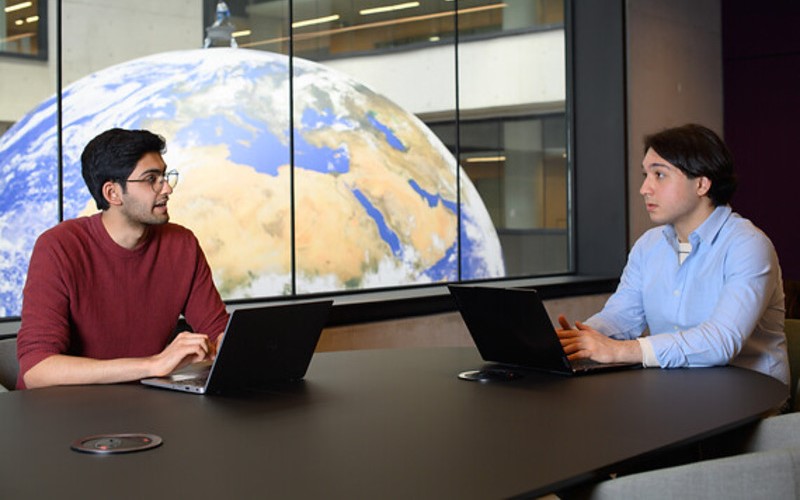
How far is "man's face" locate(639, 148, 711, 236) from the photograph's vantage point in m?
3.09

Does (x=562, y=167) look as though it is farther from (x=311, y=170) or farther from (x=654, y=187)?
(x=654, y=187)

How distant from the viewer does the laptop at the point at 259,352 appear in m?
2.40

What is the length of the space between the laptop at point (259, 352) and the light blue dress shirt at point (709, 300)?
95 cm

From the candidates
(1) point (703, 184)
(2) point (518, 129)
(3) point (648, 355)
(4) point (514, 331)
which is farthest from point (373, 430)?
(2) point (518, 129)

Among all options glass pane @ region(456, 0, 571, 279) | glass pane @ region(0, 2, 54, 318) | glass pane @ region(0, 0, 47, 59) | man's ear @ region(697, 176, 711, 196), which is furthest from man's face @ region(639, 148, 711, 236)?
glass pane @ region(456, 0, 571, 279)

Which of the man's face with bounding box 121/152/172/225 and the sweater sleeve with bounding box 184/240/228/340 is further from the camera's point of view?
the sweater sleeve with bounding box 184/240/228/340

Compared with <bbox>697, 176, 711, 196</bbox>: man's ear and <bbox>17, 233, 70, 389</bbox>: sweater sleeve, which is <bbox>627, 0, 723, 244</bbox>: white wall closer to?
<bbox>697, 176, 711, 196</bbox>: man's ear

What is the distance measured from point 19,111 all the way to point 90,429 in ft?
8.47

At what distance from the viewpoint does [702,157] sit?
308 cm

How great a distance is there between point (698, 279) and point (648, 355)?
387 mm

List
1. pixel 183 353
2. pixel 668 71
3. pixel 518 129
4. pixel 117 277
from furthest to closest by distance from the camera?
pixel 668 71
pixel 518 129
pixel 117 277
pixel 183 353

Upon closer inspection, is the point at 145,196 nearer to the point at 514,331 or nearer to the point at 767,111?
the point at 514,331

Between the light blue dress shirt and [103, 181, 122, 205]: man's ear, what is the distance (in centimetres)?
157

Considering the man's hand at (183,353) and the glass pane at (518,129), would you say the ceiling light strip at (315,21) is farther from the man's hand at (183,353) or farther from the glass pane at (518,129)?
the man's hand at (183,353)
